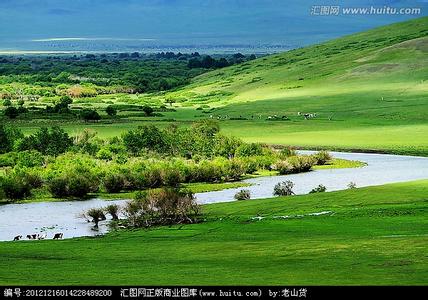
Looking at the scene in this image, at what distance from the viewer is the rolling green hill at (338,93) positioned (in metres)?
93.8

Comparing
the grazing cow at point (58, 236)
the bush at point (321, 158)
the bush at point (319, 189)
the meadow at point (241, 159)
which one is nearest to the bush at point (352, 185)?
the bush at point (319, 189)

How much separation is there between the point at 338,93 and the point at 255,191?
74996 millimetres

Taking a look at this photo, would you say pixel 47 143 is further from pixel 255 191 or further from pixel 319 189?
pixel 319 189

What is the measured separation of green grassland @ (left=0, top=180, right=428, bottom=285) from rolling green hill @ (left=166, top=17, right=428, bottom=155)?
36366 millimetres

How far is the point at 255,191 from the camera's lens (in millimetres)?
59906

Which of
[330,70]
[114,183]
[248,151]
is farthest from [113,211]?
[330,70]

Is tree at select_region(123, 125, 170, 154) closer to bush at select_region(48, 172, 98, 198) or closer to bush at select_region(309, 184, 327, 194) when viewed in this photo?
bush at select_region(48, 172, 98, 198)

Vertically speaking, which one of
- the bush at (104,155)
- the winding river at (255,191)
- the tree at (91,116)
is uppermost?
the tree at (91,116)

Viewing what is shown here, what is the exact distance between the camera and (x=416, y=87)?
128625mm

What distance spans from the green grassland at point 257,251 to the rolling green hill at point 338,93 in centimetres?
3637

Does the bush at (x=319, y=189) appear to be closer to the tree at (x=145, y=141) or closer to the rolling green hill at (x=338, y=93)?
the tree at (x=145, y=141)

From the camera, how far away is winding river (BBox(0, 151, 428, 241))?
47.4 meters

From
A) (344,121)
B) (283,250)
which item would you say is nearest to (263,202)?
(283,250)

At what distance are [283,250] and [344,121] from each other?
7151cm
